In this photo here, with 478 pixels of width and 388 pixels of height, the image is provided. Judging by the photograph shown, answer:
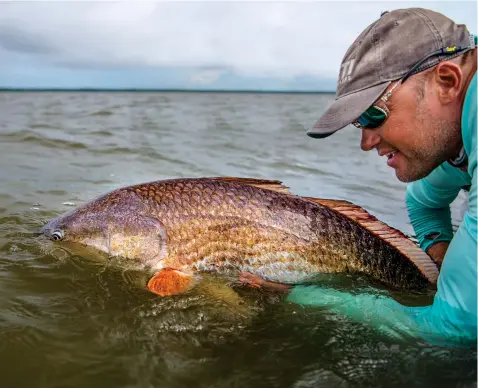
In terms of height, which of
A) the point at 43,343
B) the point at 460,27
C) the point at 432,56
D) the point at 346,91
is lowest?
the point at 43,343

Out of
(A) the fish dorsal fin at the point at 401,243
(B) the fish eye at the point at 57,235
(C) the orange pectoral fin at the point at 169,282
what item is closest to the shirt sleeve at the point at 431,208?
(A) the fish dorsal fin at the point at 401,243

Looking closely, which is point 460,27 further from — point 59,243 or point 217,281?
point 59,243

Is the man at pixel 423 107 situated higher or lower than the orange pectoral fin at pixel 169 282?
higher

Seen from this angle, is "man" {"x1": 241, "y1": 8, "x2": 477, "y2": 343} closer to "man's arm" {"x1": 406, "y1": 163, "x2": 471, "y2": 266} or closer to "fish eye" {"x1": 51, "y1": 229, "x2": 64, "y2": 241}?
"man's arm" {"x1": 406, "y1": 163, "x2": 471, "y2": 266}

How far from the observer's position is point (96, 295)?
10.2 ft

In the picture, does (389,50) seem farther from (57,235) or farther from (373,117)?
(57,235)

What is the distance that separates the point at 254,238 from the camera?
3.18m

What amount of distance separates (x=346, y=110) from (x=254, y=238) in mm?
1238

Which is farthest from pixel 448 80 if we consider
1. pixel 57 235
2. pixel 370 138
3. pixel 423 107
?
pixel 57 235

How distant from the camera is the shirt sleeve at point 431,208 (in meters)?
3.68

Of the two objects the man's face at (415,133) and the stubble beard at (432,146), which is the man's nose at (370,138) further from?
the stubble beard at (432,146)

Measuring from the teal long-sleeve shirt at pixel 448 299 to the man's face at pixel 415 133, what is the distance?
0.31ft

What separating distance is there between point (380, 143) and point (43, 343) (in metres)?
2.09

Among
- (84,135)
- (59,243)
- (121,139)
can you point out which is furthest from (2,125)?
(59,243)
